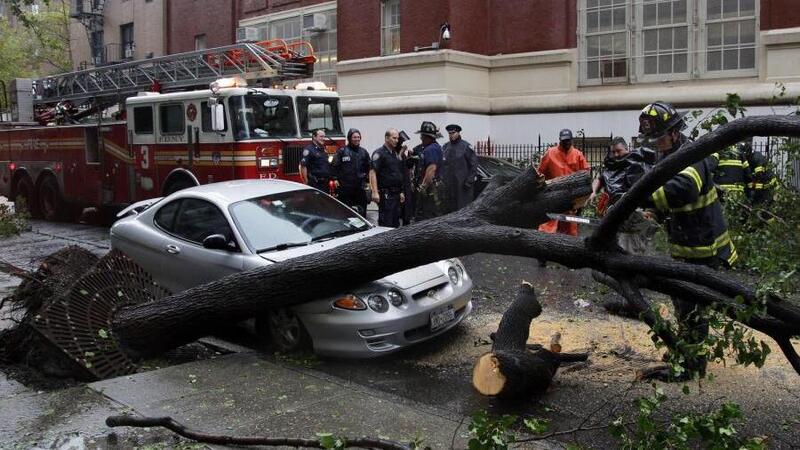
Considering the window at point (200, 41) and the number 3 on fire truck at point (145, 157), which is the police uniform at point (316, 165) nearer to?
the number 3 on fire truck at point (145, 157)

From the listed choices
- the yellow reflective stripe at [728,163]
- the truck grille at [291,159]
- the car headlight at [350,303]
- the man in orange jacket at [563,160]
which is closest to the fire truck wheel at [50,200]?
the truck grille at [291,159]

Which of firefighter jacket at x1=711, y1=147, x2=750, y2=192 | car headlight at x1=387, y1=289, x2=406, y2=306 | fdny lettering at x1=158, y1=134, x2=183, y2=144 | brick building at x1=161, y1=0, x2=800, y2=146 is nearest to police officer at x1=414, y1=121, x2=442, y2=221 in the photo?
fdny lettering at x1=158, y1=134, x2=183, y2=144

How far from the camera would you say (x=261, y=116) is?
12.4 m

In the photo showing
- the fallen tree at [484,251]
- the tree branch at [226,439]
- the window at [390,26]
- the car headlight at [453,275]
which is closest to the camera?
the tree branch at [226,439]

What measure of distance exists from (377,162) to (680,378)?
6802 mm

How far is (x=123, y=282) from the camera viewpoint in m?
6.84

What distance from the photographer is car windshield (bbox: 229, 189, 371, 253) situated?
6.80 metres

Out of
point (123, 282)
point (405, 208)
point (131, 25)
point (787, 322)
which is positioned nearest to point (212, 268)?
point (123, 282)

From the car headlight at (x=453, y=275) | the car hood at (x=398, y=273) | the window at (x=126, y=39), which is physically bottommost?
the car headlight at (x=453, y=275)

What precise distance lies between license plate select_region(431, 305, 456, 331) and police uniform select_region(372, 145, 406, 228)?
504 cm

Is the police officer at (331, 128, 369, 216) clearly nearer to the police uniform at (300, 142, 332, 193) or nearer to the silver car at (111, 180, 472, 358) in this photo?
the police uniform at (300, 142, 332, 193)

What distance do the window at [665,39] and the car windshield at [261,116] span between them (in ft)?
28.3

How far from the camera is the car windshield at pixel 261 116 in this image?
12.2 metres

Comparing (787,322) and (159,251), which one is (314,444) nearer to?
(787,322)
